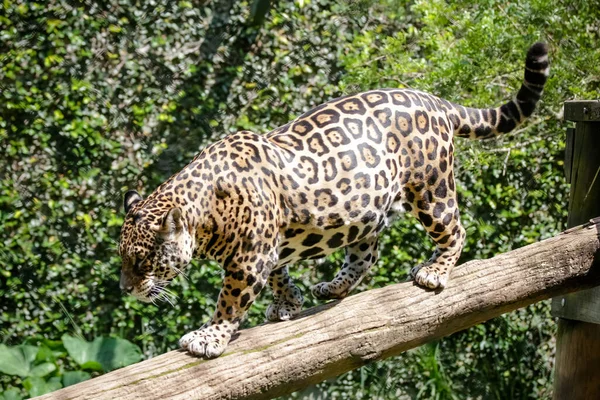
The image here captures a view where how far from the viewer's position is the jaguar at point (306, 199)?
3.87m

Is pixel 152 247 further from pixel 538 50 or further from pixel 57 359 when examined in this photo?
pixel 57 359

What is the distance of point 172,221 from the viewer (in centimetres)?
371

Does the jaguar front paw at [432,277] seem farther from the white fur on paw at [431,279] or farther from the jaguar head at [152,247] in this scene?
the jaguar head at [152,247]

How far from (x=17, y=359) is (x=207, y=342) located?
3.34 m

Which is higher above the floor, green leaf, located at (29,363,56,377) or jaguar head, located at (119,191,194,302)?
jaguar head, located at (119,191,194,302)

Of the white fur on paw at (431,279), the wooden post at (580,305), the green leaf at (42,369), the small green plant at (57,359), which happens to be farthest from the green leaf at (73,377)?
the wooden post at (580,305)

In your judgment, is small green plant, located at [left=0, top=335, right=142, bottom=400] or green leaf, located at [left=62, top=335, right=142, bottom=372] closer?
small green plant, located at [left=0, top=335, right=142, bottom=400]

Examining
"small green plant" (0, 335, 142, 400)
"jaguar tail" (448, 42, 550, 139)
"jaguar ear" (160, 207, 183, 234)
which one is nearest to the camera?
"jaguar ear" (160, 207, 183, 234)

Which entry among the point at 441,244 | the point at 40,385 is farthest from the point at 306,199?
the point at 40,385

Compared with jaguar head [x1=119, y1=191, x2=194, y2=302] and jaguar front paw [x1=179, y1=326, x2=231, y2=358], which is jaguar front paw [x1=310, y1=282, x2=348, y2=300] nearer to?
jaguar front paw [x1=179, y1=326, x2=231, y2=358]

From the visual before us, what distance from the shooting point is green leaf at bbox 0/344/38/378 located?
257 inches

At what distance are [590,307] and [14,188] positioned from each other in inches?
192

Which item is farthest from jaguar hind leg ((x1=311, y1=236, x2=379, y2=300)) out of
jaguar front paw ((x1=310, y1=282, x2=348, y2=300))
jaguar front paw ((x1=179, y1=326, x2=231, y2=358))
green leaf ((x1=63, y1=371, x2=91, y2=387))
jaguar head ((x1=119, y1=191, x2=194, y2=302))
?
green leaf ((x1=63, y1=371, x2=91, y2=387))

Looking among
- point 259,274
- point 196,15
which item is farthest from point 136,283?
point 196,15
